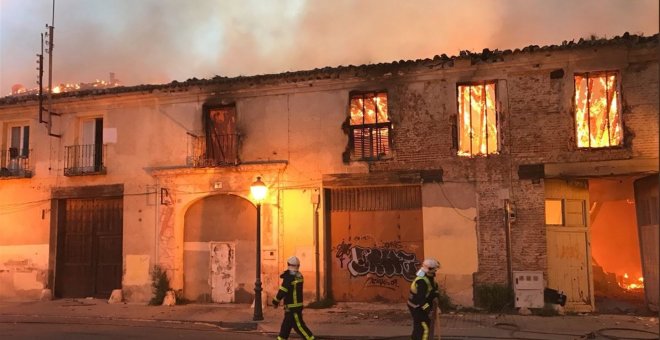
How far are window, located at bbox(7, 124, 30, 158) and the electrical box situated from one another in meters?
→ 16.2

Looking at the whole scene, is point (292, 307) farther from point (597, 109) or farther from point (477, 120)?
point (597, 109)

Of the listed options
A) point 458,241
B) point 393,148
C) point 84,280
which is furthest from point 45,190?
point 458,241

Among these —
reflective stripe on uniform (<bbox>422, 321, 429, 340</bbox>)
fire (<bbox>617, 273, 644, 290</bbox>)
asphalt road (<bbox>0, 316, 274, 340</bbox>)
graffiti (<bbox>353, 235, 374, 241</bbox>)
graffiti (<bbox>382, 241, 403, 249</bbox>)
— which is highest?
graffiti (<bbox>353, 235, 374, 241</bbox>)

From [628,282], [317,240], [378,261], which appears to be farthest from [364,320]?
[628,282]

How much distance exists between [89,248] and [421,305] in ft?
43.2

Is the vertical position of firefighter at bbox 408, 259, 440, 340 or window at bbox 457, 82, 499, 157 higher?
window at bbox 457, 82, 499, 157

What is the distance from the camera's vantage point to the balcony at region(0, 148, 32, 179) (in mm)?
18734

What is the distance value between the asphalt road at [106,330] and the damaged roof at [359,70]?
721 cm

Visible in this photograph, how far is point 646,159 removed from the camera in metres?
14.0

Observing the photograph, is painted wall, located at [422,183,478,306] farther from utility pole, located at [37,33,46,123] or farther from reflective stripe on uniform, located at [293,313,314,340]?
utility pole, located at [37,33,46,123]

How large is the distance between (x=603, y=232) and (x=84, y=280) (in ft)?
59.1

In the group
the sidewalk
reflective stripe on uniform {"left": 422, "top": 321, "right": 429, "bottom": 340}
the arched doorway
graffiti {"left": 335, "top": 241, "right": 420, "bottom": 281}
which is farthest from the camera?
the arched doorway

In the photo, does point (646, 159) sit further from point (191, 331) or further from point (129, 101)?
point (129, 101)

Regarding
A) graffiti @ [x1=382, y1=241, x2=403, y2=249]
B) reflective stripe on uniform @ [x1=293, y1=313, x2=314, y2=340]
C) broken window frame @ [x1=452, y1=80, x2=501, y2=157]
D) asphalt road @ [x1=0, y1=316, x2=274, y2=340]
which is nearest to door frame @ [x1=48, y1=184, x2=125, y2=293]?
asphalt road @ [x1=0, y1=316, x2=274, y2=340]
